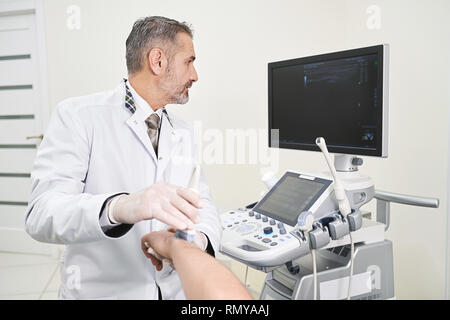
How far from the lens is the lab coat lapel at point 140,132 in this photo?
1259mm

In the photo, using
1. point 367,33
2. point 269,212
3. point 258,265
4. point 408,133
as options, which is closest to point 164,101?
point 269,212

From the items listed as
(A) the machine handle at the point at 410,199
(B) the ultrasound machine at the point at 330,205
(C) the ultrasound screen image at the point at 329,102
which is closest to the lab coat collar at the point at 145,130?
(B) the ultrasound machine at the point at 330,205

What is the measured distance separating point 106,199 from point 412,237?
1694 mm

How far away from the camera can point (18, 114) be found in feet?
11.5

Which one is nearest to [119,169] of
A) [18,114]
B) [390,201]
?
[390,201]

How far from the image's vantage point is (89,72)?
3.09m

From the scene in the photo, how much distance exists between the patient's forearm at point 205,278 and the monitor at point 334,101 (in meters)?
0.82

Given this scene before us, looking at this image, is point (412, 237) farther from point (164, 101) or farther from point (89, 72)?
point (89, 72)

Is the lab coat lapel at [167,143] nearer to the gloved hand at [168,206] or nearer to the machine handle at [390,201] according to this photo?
the gloved hand at [168,206]

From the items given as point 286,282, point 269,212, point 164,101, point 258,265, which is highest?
point 164,101

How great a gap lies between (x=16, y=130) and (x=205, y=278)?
139 inches

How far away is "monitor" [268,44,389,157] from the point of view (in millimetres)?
1253

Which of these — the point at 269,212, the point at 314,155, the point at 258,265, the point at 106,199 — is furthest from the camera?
the point at 314,155

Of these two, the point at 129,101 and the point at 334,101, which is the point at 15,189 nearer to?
the point at 129,101
